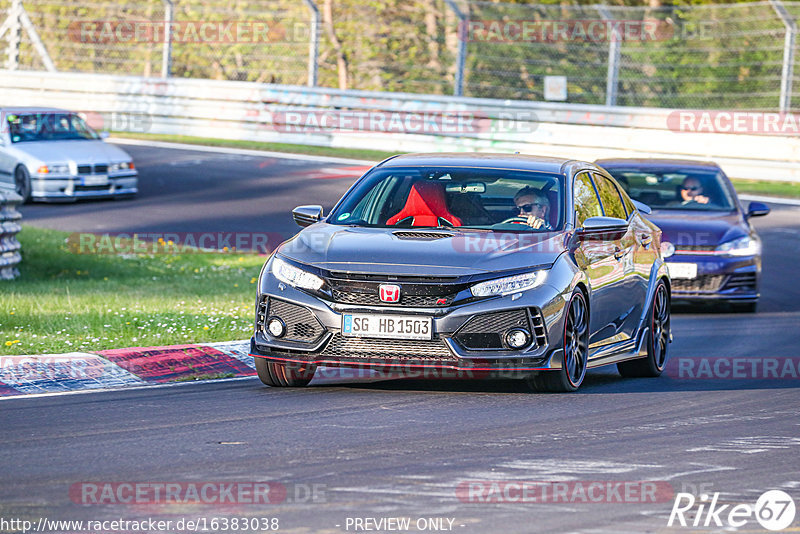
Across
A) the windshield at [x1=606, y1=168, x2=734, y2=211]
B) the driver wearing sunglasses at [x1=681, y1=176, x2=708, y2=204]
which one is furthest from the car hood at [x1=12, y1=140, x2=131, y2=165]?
the driver wearing sunglasses at [x1=681, y1=176, x2=708, y2=204]

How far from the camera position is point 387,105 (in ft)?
89.7

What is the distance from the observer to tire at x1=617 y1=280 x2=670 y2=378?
34.5 ft

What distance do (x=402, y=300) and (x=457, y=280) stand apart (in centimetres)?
35

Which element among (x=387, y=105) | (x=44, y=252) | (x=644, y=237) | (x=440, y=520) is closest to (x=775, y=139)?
(x=387, y=105)

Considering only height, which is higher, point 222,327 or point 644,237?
point 644,237

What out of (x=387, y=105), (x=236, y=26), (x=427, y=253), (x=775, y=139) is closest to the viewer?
(x=427, y=253)

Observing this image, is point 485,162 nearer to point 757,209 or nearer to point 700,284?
point 700,284

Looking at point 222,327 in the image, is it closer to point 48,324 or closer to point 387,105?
point 48,324

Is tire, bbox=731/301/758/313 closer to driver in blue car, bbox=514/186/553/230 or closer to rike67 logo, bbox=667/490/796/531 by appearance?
driver in blue car, bbox=514/186/553/230

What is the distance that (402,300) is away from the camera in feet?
27.6

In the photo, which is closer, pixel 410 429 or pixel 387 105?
pixel 410 429

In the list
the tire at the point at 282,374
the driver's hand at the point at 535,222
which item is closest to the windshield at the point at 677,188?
the driver's hand at the point at 535,222

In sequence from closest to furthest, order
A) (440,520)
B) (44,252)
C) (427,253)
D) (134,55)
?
(440,520)
(427,253)
(44,252)
(134,55)

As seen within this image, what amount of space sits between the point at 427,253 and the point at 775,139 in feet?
56.2
